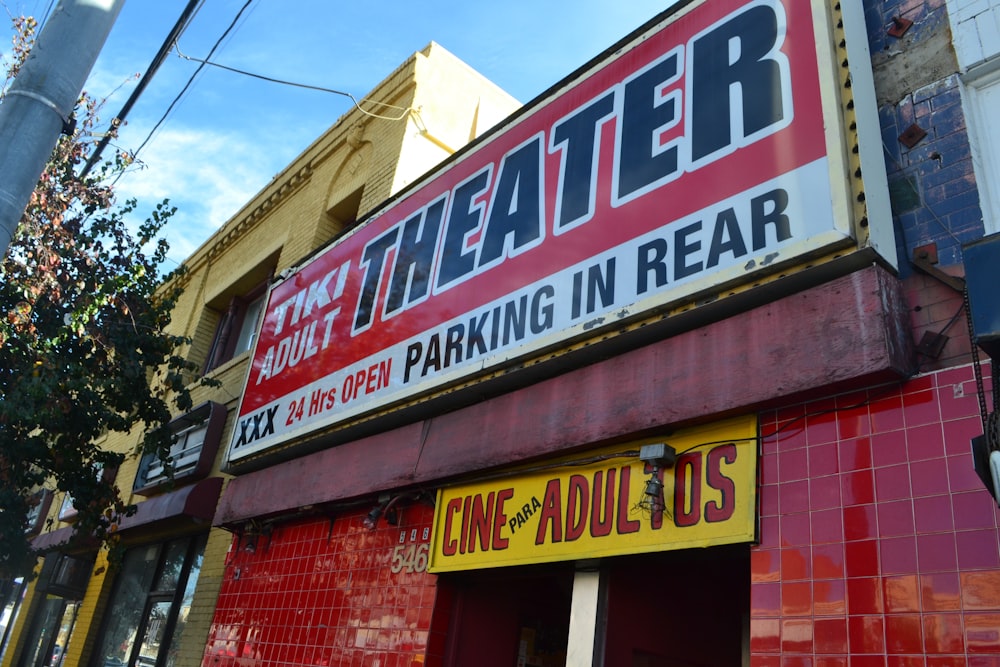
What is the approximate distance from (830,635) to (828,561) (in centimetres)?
30

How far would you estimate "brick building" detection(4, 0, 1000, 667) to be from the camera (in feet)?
11.2

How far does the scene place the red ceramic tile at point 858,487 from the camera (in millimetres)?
3426

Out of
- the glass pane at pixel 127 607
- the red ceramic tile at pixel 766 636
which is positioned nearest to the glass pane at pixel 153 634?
the glass pane at pixel 127 607

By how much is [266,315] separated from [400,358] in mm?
3521

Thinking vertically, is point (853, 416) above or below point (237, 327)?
below

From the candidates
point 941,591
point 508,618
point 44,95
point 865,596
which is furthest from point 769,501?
point 44,95

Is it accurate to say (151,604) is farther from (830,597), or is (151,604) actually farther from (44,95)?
(830,597)

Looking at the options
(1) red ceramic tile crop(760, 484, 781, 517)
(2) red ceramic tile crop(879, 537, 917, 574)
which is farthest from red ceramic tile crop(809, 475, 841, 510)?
(2) red ceramic tile crop(879, 537, 917, 574)

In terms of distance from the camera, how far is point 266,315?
9.51 m

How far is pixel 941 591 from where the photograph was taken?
10.1 ft

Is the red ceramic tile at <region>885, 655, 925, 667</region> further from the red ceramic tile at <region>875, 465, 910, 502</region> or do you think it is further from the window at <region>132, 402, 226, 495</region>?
the window at <region>132, 402, 226, 495</region>

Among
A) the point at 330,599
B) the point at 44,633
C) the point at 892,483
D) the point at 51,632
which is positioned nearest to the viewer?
the point at 892,483

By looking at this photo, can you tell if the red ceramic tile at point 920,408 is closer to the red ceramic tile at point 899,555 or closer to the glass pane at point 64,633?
the red ceramic tile at point 899,555

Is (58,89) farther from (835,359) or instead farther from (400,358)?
(835,359)
